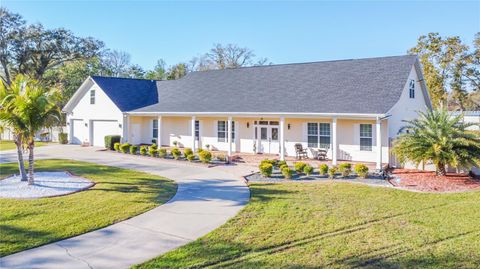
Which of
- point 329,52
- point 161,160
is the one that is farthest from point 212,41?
point 161,160

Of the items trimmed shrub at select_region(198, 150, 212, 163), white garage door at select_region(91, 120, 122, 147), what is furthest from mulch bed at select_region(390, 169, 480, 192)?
white garage door at select_region(91, 120, 122, 147)

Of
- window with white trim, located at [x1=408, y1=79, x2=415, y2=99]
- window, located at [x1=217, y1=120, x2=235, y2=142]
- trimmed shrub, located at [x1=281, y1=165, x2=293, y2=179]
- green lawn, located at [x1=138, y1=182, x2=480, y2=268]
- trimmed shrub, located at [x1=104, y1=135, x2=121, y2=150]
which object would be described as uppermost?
window with white trim, located at [x1=408, y1=79, x2=415, y2=99]

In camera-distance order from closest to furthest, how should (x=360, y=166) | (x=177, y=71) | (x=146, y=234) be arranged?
(x=146, y=234) < (x=360, y=166) < (x=177, y=71)

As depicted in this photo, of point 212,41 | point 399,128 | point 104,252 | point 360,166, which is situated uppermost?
point 212,41

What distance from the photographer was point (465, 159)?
12.8 meters

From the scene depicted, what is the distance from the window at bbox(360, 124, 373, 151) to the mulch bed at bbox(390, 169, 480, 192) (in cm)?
286

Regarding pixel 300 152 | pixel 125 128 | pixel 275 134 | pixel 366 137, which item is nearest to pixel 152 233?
pixel 300 152

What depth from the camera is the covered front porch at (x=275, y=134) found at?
56.1 ft

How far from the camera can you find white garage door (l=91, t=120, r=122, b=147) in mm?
25531

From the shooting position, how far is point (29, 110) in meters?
11.2

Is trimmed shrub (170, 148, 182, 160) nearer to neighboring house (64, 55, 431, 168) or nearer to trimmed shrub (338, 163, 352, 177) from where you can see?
neighboring house (64, 55, 431, 168)

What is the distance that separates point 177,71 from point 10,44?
82.0 ft

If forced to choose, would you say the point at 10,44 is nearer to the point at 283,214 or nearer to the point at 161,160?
the point at 161,160

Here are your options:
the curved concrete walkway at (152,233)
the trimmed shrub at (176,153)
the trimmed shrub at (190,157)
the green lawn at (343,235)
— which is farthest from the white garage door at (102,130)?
the green lawn at (343,235)
